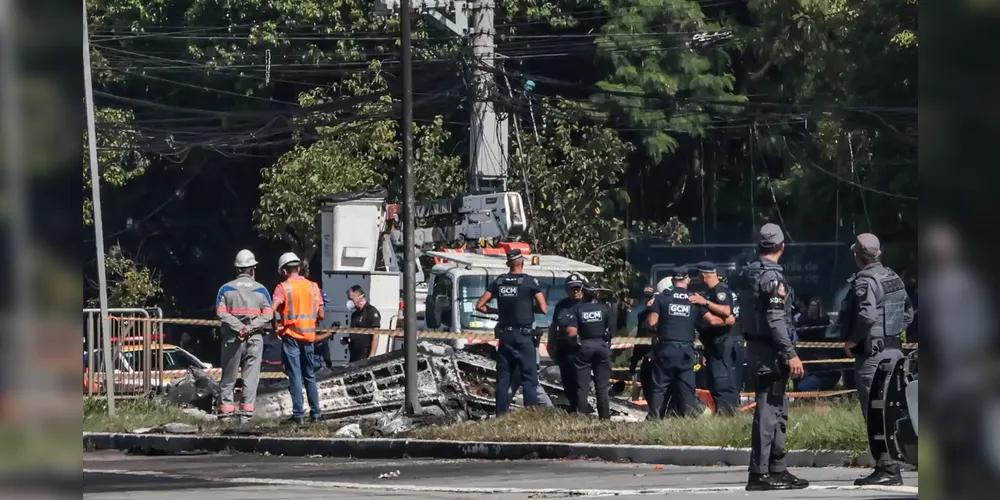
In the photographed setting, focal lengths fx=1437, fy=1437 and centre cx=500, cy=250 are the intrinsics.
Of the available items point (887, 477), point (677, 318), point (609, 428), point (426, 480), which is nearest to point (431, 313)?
point (677, 318)

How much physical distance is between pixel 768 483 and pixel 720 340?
20.6 ft

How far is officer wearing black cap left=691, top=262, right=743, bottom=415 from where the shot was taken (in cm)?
1480

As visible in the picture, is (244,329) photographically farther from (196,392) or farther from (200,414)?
(196,392)

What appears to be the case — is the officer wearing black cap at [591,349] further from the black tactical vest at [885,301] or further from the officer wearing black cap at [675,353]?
the black tactical vest at [885,301]

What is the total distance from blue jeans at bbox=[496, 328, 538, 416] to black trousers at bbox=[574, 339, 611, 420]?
18.9 inches

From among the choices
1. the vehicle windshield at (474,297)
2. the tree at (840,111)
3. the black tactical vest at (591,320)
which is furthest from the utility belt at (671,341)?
the tree at (840,111)

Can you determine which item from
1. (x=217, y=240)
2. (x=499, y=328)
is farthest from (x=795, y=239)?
(x=499, y=328)

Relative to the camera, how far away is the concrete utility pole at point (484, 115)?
24.0m

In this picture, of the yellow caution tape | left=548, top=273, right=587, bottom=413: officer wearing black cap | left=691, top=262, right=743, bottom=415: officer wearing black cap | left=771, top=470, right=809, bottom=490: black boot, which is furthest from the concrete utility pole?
left=771, top=470, right=809, bottom=490: black boot

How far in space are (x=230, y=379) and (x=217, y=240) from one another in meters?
26.9

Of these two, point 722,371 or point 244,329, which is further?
point 244,329

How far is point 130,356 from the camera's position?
1725 cm
